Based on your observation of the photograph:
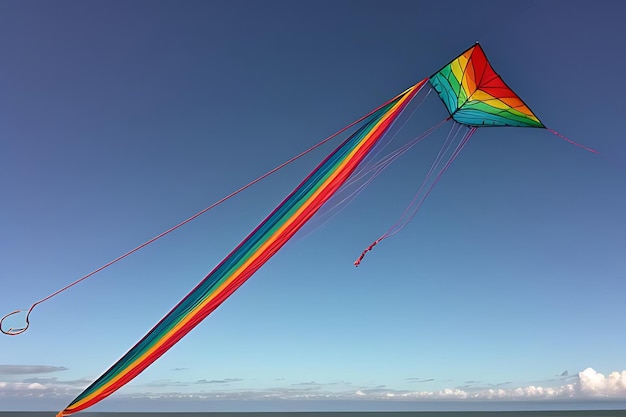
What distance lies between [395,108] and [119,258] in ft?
12.4

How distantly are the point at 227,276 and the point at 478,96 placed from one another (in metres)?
6.05

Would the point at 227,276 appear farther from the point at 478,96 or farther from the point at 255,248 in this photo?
the point at 478,96

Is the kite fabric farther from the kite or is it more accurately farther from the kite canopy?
the kite canopy

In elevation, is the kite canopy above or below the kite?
above

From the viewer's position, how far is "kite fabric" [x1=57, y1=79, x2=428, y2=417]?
16.2ft

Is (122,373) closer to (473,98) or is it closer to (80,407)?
(80,407)

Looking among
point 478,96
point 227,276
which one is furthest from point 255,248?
point 478,96

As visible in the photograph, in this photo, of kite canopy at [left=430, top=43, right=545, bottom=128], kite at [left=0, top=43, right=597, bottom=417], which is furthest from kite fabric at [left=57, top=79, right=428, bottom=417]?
kite canopy at [left=430, top=43, right=545, bottom=128]

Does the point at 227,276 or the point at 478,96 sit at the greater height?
the point at 478,96

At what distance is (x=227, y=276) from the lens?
16.6ft

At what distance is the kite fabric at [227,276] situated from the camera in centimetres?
495

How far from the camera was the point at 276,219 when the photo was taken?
5234mm

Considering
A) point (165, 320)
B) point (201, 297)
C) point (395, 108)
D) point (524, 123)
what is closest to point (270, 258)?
point (201, 297)

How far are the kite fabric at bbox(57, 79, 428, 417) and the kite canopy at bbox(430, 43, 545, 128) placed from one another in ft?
10.6
